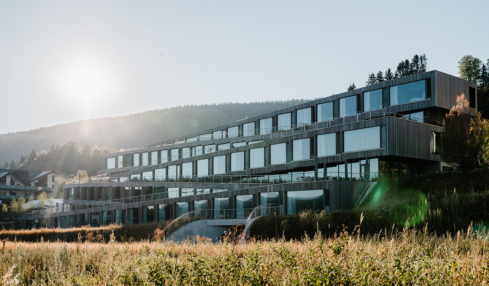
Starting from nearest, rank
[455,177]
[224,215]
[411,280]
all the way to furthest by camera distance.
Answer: [411,280] < [455,177] < [224,215]

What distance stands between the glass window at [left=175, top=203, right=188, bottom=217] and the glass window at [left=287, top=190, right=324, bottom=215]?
1256 centimetres

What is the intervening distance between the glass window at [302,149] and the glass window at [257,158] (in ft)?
13.8

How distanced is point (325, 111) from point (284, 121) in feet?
19.9

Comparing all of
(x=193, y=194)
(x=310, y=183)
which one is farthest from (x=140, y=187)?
(x=310, y=183)

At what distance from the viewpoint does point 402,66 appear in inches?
3039

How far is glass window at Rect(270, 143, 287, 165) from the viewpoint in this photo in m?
36.8

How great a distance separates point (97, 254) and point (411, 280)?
7563 mm

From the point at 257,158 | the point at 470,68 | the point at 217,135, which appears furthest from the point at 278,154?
the point at 470,68

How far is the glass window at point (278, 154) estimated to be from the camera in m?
36.8

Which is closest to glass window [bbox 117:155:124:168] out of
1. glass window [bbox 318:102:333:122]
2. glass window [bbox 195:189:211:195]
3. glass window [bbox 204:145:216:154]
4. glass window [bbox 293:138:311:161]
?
glass window [bbox 204:145:216:154]

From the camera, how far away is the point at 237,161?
4259cm

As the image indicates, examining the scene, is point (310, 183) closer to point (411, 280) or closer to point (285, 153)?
point (285, 153)

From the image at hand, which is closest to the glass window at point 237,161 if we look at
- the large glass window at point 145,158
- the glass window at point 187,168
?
the glass window at point 187,168

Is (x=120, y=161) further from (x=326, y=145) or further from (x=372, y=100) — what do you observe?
(x=372, y=100)
